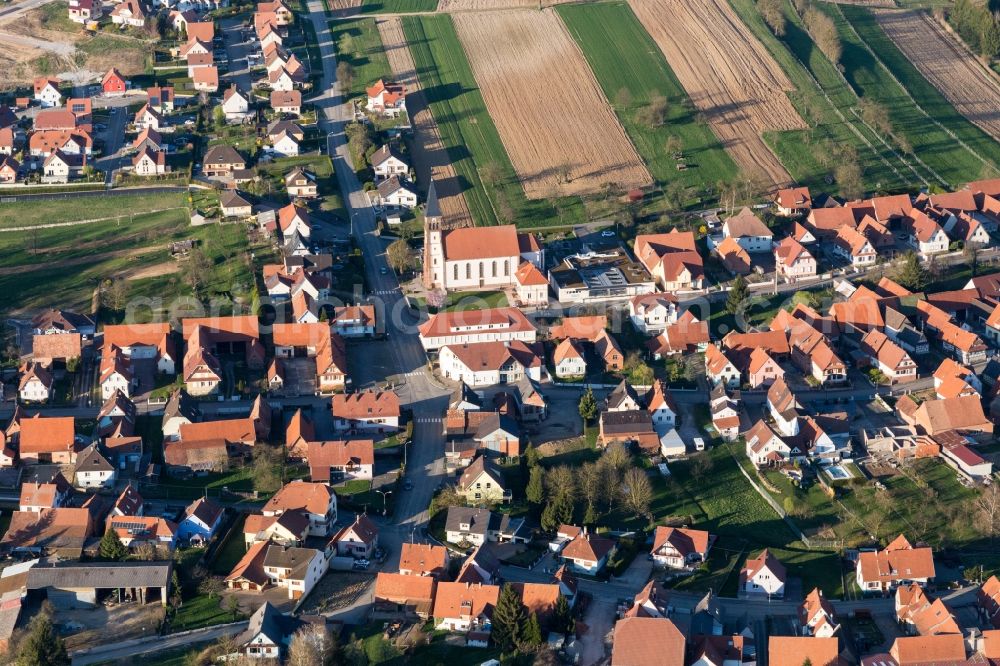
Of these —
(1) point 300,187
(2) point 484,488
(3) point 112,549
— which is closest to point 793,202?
(1) point 300,187

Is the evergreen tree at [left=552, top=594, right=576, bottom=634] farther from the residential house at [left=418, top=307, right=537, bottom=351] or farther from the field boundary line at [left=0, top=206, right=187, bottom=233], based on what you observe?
the field boundary line at [left=0, top=206, right=187, bottom=233]

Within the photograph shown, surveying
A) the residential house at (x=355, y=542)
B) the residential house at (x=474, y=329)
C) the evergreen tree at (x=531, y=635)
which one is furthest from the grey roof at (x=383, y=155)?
the evergreen tree at (x=531, y=635)

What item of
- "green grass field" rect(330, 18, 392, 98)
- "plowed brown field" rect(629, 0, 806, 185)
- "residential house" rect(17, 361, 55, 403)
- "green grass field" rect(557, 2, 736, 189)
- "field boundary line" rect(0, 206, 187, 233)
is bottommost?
"plowed brown field" rect(629, 0, 806, 185)

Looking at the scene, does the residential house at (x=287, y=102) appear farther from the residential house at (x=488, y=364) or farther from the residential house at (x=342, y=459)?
the residential house at (x=342, y=459)

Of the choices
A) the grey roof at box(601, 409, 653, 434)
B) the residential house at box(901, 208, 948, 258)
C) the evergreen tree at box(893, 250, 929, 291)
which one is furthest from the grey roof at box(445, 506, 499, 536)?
the residential house at box(901, 208, 948, 258)

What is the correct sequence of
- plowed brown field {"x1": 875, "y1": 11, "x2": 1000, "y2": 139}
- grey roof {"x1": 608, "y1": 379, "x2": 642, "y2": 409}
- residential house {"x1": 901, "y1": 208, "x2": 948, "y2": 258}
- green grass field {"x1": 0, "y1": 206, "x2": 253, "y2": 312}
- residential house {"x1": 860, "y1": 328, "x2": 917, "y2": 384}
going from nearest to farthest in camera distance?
grey roof {"x1": 608, "y1": 379, "x2": 642, "y2": 409} → residential house {"x1": 860, "y1": 328, "x2": 917, "y2": 384} → green grass field {"x1": 0, "y1": 206, "x2": 253, "y2": 312} → residential house {"x1": 901, "y1": 208, "x2": 948, "y2": 258} → plowed brown field {"x1": 875, "y1": 11, "x2": 1000, "y2": 139}

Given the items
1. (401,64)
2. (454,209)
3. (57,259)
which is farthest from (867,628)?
(401,64)
